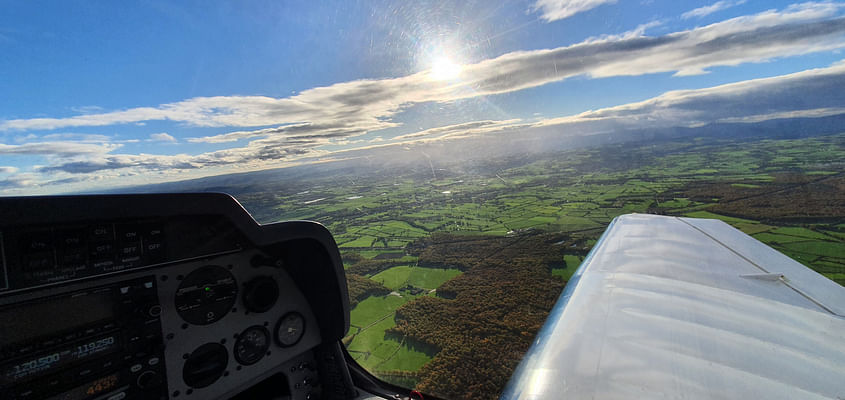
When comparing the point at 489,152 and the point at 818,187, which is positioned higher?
→ the point at 489,152

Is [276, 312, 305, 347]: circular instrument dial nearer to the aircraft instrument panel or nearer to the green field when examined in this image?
the aircraft instrument panel

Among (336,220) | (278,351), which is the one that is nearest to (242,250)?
(278,351)

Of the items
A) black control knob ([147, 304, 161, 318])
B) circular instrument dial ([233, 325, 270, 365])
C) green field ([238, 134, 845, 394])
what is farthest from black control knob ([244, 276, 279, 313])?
green field ([238, 134, 845, 394])

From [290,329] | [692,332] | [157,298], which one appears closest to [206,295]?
[157,298]

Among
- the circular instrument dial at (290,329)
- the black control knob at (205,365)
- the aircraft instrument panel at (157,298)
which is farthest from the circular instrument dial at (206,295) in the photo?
the circular instrument dial at (290,329)

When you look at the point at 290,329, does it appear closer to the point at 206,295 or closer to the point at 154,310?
the point at 206,295

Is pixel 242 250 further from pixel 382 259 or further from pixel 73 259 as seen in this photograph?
pixel 382 259

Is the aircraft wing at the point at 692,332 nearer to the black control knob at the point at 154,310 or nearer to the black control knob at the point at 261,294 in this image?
the black control knob at the point at 261,294
